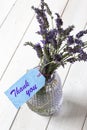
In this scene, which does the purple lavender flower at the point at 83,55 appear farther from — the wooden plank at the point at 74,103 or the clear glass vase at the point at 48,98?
the wooden plank at the point at 74,103

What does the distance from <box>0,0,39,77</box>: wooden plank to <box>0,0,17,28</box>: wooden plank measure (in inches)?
0.8

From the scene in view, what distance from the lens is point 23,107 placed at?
3.62ft

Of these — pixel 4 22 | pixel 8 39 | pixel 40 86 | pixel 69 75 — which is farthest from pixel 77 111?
pixel 4 22

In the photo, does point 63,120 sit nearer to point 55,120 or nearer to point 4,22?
point 55,120

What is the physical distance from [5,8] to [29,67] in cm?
43

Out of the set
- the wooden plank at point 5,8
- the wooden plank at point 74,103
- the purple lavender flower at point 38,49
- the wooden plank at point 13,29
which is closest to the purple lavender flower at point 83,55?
the purple lavender flower at point 38,49

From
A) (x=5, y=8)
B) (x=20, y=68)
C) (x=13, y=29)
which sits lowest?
(x=20, y=68)

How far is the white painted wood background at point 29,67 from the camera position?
1065 mm

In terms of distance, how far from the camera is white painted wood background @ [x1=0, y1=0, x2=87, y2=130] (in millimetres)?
1065

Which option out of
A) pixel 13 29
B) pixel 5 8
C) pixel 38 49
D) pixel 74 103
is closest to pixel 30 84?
pixel 38 49

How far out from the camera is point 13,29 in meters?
1.38

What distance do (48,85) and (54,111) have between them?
0.59 feet

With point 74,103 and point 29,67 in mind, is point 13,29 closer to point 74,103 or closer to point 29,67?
point 29,67

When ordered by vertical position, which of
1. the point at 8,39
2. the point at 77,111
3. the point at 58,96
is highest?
the point at 8,39
